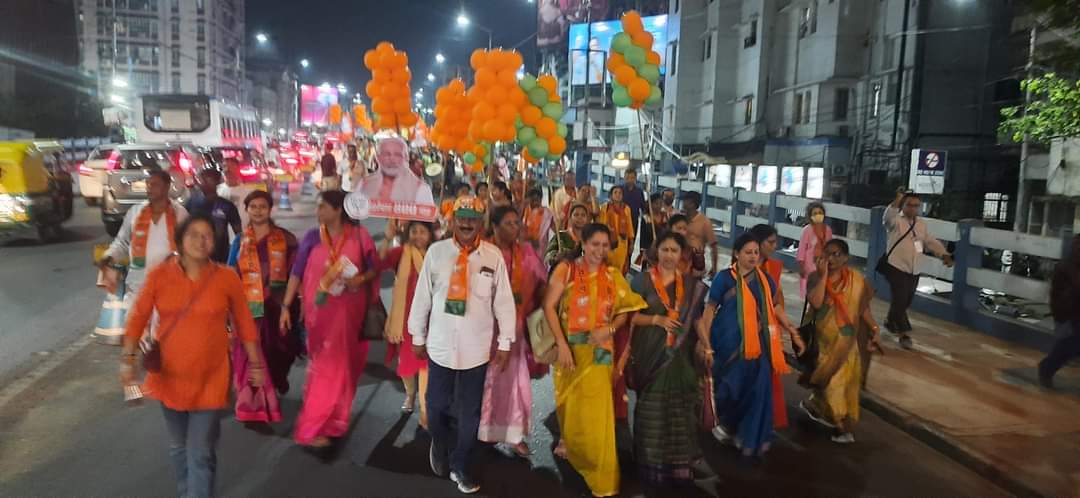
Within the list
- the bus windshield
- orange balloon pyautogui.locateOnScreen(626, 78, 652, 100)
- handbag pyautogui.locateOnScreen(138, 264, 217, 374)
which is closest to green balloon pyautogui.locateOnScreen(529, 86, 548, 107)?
orange balloon pyautogui.locateOnScreen(626, 78, 652, 100)

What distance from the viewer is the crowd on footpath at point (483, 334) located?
3730 millimetres

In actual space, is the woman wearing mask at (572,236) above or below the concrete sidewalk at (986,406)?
above

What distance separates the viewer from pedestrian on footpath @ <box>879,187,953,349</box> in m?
8.10

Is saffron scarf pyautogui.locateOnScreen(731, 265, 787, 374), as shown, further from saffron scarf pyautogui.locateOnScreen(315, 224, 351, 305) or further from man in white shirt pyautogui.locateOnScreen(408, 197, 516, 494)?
saffron scarf pyautogui.locateOnScreen(315, 224, 351, 305)

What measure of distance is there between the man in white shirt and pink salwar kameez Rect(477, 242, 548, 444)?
580 millimetres

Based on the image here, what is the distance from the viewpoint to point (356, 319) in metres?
5.28

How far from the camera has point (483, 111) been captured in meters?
8.42

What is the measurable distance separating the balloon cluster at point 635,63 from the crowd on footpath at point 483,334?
2.81 metres

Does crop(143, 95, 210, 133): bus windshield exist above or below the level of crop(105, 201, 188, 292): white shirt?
above

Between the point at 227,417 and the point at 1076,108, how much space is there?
48.2 ft

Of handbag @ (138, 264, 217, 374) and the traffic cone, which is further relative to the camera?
the traffic cone

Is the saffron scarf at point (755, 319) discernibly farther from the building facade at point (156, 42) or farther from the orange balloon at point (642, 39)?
the building facade at point (156, 42)

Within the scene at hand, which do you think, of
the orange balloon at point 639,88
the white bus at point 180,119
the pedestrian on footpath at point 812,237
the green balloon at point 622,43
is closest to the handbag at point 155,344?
the orange balloon at point 639,88

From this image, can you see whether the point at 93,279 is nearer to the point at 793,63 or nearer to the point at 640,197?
the point at 640,197
